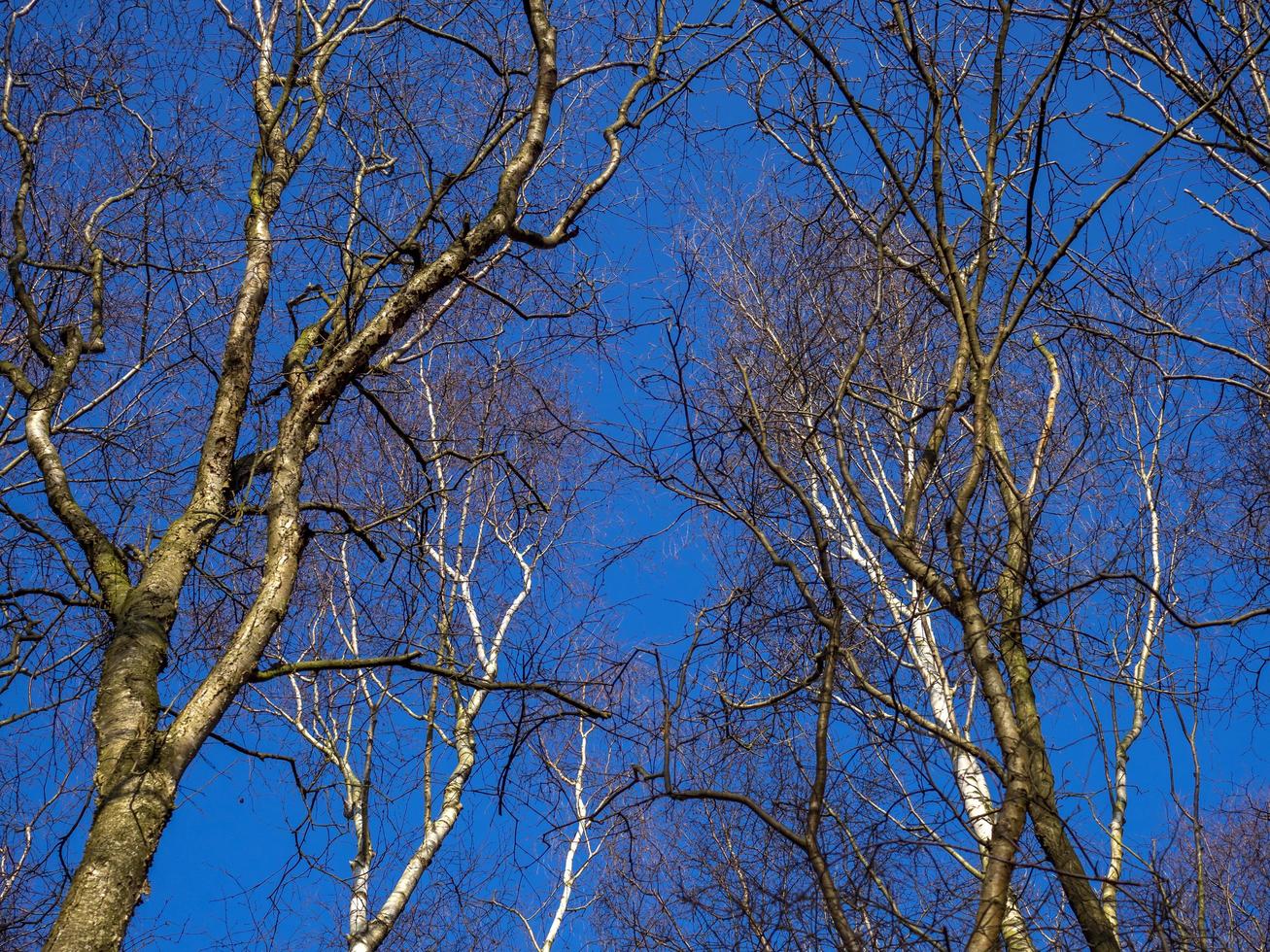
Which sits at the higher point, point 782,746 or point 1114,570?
point 1114,570

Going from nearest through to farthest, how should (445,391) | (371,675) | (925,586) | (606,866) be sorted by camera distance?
1. (925,586)
2. (371,675)
3. (606,866)
4. (445,391)

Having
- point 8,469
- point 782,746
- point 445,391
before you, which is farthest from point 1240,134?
point 445,391

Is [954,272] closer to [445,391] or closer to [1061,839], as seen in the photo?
[1061,839]

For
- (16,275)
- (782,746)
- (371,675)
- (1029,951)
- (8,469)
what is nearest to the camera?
(782,746)

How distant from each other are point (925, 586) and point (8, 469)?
6403 millimetres

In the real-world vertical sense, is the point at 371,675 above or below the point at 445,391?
below

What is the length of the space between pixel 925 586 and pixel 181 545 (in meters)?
2.92

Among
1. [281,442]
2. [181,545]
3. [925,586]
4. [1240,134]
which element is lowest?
[925,586]

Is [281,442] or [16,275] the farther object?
[16,275]

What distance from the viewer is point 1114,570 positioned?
3102 mm

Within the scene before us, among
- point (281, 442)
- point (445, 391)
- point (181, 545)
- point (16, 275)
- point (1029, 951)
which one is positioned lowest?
point (1029, 951)

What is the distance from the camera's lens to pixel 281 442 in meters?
4.45

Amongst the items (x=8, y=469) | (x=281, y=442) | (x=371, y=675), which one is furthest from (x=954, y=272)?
(x=371, y=675)

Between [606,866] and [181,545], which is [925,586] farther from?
[606,866]
